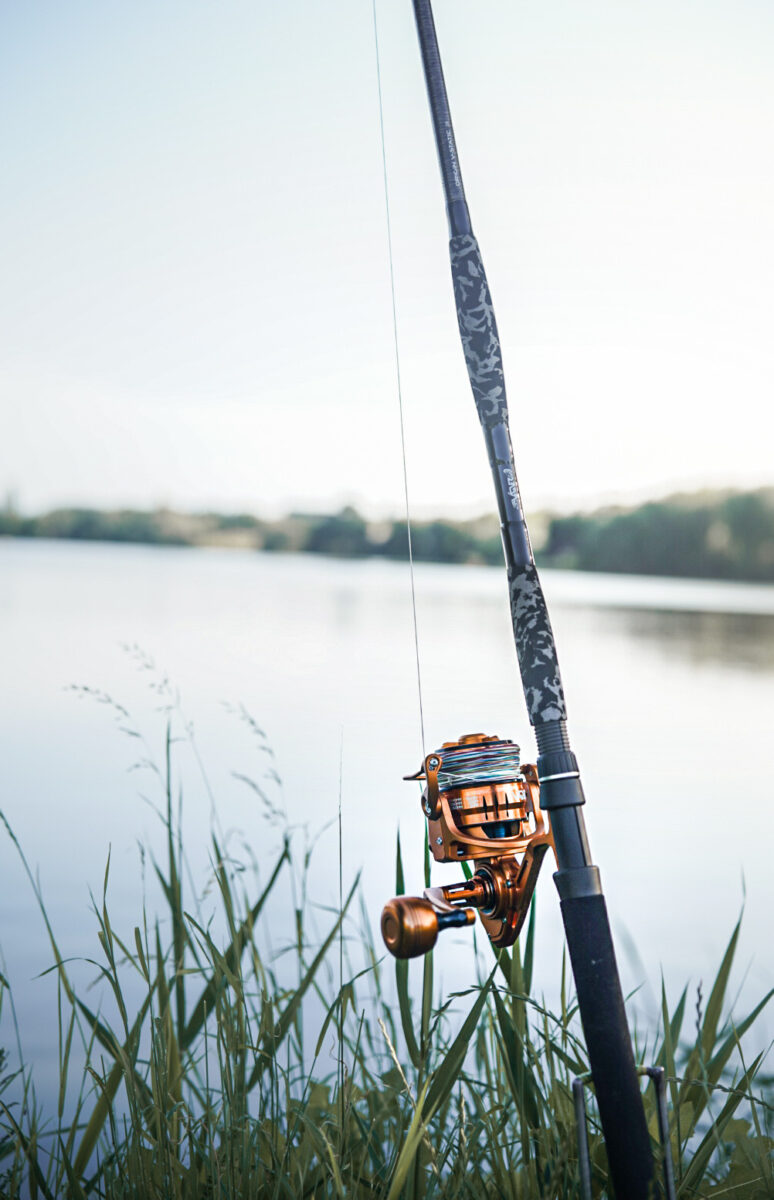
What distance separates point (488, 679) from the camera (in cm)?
559

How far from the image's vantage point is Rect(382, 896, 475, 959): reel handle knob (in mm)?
1111

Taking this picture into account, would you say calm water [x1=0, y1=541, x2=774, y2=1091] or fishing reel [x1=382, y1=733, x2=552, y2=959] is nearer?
fishing reel [x1=382, y1=733, x2=552, y2=959]

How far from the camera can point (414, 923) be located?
3.65 feet

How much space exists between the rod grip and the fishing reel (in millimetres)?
74

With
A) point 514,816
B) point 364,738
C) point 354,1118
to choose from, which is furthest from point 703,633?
point 514,816

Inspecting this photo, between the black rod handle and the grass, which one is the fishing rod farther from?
the grass

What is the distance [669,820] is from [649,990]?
179cm

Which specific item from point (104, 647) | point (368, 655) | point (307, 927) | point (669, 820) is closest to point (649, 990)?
point (307, 927)

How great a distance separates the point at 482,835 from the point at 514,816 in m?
0.04

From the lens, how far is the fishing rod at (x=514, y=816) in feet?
3.54

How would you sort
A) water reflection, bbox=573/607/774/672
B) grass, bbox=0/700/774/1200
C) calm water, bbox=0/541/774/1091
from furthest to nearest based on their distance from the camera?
water reflection, bbox=573/607/774/672 < calm water, bbox=0/541/774/1091 < grass, bbox=0/700/774/1200

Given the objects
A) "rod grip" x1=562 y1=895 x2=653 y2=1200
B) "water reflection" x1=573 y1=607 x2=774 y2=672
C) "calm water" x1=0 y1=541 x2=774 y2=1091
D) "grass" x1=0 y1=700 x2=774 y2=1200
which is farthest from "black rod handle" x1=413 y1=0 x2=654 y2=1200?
"water reflection" x1=573 y1=607 x2=774 y2=672

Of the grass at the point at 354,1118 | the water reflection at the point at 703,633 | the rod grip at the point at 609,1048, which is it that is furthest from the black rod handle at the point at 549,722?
the water reflection at the point at 703,633

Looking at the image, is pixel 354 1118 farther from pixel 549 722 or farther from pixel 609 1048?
pixel 549 722
